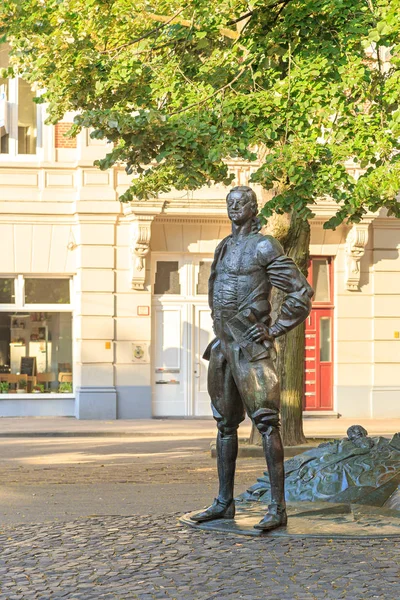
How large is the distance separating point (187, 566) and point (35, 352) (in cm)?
1924

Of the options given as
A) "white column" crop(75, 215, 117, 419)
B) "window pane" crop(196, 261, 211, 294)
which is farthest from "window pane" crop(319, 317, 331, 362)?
"white column" crop(75, 215, 117, 419)

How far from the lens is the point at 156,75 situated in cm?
1537

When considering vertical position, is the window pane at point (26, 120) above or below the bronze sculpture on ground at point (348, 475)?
above

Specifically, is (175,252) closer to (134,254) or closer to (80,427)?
(134,254)

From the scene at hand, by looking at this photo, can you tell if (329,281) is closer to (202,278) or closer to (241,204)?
(202,278)

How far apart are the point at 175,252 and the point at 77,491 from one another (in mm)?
13317

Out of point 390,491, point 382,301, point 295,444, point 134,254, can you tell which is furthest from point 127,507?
point 382,301

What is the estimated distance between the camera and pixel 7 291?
2495cm

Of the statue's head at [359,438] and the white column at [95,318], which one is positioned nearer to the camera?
the statue's head at [359,438]

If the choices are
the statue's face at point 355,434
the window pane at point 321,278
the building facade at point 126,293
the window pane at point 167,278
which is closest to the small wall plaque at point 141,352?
the building facade at point 126,293

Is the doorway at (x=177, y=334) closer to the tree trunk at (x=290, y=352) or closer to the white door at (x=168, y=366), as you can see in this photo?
the white door at (x=168, y=366)

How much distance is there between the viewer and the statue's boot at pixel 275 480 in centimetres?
729

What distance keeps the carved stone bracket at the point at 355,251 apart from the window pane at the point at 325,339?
92cm

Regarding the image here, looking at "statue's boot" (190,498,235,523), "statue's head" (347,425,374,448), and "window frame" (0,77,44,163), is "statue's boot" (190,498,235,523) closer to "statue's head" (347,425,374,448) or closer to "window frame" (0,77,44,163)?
"statue's head" (347,425,374,448)
